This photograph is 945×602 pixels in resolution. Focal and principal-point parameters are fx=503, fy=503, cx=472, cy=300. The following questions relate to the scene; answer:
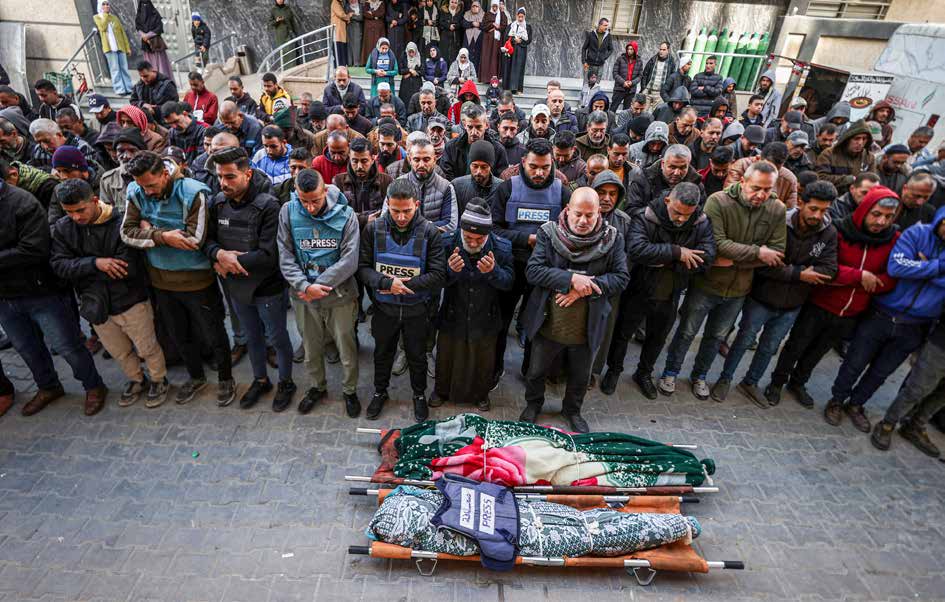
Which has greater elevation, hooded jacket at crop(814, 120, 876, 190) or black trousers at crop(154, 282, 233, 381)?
hooded jacket at crop(814, 120, 876, 190)

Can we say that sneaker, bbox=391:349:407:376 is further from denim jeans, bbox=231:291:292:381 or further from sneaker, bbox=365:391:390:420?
denim jeans, bbox=231:291:292:381

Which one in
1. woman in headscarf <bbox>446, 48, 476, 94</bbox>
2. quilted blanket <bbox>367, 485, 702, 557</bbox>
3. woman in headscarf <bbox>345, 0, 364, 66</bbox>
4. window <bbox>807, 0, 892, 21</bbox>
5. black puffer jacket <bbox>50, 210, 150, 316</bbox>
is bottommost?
quilted blanket <bbox>367, 485, 702, 557</bbox>

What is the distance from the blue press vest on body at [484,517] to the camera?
3.19 meters

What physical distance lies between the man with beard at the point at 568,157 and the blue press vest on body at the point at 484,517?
326 cm

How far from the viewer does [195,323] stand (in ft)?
15.3

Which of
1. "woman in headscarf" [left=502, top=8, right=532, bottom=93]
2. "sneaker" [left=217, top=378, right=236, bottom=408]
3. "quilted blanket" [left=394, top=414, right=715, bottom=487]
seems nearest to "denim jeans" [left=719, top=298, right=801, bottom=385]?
"quilted blanket" [left=394, top=414, right=715, bottom=487]

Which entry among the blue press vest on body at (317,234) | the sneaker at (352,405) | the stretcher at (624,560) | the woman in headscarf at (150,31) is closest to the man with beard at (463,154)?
the blue press vest on body at (317,234)

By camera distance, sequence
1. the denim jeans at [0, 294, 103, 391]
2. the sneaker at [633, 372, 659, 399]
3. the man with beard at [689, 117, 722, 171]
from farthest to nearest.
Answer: the man with beard at [689, 117, 722, 171]
the sneaker at [633, 372, 659, 399]
the denim jeans at [0, 294, 103, 391]

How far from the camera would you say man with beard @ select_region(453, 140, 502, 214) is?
188 inches

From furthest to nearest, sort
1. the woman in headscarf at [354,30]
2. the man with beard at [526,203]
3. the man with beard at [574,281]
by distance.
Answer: the woman in headscarf at [354,30] → the man with beard at [526,203] → the man with beard at [574,281]

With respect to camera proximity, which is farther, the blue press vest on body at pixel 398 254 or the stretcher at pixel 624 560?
the blue press vest on body at pixel 398 254

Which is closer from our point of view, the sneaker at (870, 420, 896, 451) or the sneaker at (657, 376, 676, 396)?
the sneaker at (870, 420, 896, 451)

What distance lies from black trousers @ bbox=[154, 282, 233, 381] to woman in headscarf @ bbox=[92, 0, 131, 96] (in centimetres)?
1082

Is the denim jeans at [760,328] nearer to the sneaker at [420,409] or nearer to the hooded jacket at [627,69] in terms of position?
the sneaker at [420,409]
